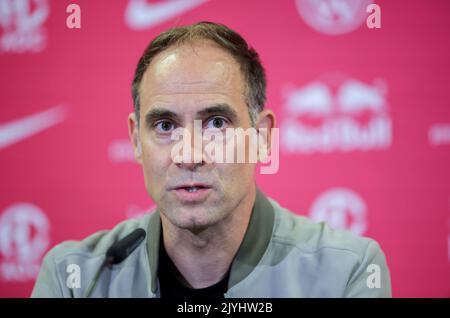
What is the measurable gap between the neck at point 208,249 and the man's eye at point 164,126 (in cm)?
32

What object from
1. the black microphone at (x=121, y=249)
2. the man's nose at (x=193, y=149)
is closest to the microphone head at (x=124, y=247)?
the black microphone at (x=121, y=249)

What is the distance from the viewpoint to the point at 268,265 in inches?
61.9

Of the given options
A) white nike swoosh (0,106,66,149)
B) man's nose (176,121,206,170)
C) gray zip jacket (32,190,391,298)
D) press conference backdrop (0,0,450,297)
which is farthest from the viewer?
white nike swoosh (0,106,66,149)

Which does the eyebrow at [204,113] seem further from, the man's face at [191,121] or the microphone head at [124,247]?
the microphone head at [124,247]

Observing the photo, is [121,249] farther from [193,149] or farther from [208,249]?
[193,149]

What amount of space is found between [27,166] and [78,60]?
0.55m

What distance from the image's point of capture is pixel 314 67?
2260mm

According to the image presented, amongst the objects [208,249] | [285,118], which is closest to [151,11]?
[285,118]

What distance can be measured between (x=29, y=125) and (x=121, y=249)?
1016mm

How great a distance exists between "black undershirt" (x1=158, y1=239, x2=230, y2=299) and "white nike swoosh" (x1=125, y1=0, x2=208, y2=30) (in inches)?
42.8

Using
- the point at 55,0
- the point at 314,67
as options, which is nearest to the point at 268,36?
the point at 314,67

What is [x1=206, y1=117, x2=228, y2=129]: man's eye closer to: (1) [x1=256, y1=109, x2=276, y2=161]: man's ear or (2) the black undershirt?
(1) [x1=256, y1=109, x2=276, y2=161]: man's ear

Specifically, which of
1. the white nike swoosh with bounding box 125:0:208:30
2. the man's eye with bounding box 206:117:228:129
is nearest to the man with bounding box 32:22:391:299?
the man's eye with bounding box 206:117:228:129

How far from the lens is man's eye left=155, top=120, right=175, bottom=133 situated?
1.51 m
